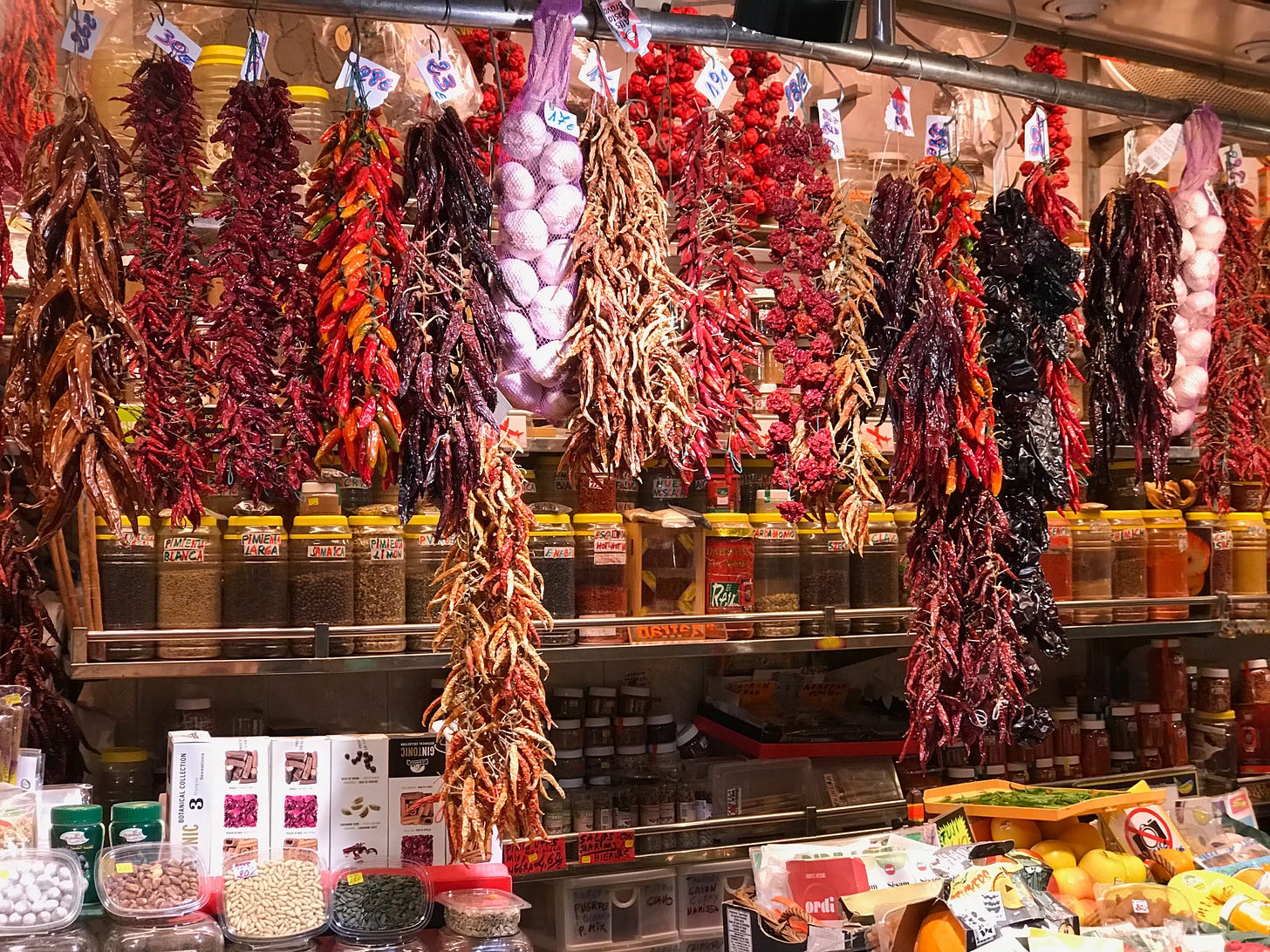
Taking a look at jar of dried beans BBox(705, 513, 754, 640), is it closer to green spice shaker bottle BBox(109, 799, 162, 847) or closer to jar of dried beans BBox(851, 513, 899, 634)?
jar of dried beans BBox(851, 513, 899, 634)

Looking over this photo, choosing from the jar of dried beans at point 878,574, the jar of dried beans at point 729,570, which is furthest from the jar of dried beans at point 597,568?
the jar of dried beans at point 878,574

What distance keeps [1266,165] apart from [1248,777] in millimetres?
2209

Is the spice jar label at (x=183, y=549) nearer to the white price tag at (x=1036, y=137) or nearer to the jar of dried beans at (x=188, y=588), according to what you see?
the jar of dried beans at (x=188, y=588)

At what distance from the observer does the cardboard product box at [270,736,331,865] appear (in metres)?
2.96

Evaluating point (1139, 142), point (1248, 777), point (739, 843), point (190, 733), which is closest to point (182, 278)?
point (190, 733)

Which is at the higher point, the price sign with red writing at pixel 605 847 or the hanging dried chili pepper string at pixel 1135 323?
the hanging dried chili pepper string at pixel 1135 323

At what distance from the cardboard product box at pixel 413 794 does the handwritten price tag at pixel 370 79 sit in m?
1.42

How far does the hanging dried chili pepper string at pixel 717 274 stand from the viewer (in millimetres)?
2941

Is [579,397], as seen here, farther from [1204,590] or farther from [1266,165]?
[1266,165]

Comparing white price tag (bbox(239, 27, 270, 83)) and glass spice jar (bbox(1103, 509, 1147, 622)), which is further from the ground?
white price tag (bbox(239, 27, 270, 83))

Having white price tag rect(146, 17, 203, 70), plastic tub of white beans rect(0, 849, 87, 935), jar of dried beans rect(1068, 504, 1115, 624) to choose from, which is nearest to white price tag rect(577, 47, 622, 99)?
white price tag rect(146, 17, 203, 70)

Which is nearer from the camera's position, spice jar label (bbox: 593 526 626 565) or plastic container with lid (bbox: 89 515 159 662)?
plastic container with lid (bbox: 89 515 159 662)

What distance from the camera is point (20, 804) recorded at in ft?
8.73

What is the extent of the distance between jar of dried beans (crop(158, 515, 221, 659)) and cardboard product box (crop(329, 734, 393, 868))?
0.55m
